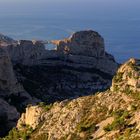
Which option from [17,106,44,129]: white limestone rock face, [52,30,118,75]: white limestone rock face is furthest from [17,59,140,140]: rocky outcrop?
[52,30,118,75]: white limestone rock face

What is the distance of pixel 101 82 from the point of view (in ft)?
266

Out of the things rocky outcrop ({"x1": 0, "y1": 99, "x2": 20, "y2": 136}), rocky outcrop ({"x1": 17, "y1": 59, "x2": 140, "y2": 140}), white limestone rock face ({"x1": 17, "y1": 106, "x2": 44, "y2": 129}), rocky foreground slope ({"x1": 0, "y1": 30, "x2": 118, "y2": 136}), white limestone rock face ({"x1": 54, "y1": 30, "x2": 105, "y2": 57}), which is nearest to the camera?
rocky outcrop ({"x1": 17, "y1": 59, "x2": 140, "y2": 140})

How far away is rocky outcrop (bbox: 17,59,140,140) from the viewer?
2664cm

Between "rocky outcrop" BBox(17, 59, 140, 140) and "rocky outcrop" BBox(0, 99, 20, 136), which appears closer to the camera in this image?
"rocky outcrop" BBox(17, 59, 140, 140)

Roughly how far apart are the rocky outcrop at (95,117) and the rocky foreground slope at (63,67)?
3753 cm

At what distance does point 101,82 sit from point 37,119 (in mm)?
47670

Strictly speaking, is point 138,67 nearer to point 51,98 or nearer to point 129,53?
point 51,98

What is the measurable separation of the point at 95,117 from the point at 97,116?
11 cm

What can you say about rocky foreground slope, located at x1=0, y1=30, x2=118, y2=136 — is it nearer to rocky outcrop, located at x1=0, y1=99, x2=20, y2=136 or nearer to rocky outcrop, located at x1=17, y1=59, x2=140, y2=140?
rocky outcrop, located at x1=0, y1=99, x2=20, y2=136

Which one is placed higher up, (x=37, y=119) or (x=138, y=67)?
(x=138, y=67)

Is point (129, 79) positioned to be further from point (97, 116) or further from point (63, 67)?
point (63, 67)

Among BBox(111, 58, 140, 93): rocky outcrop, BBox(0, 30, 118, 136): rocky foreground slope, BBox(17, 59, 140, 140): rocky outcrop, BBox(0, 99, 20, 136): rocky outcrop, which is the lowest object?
BBox(0, 99, 20, 136): rocky outcrop

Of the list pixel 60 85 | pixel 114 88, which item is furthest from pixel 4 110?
pixel 114 88

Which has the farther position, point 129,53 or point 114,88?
point 129,53
